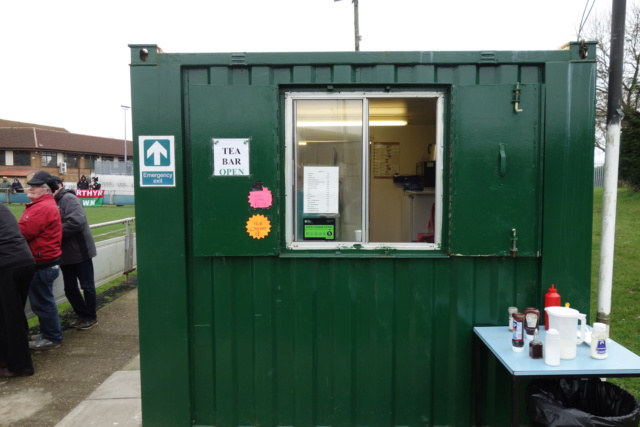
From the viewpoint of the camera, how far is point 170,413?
3582 mm

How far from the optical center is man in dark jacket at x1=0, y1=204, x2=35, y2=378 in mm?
4578

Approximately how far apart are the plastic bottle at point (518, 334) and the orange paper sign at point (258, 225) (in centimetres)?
180

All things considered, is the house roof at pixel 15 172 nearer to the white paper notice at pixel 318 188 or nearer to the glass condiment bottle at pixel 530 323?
the white paper notice at pixel 318 188

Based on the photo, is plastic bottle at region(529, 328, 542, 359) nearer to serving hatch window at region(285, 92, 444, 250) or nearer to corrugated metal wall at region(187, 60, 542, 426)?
corrugated metal wall at region(187, 60, 542, 426)

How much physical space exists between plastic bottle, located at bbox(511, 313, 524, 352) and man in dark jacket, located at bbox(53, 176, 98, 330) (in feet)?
16.5

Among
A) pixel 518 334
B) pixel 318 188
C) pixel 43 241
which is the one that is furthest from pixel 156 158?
pixel 518 334

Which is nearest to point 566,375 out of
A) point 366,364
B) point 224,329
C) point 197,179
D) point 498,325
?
point 498,325

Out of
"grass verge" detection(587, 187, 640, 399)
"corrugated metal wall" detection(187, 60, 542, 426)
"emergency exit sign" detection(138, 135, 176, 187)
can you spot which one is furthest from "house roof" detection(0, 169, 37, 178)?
"corrugated metal wall" detection(187, 60, 542, 426)

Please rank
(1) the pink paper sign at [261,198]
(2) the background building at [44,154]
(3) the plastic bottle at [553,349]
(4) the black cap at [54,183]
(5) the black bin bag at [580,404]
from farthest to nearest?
(2) the background building at [44,154] → (4) the black cap at [54,183] → (1) the pink paper sign at [261,198] → (3) the plastic bottle at [553,349] → (5) the black bin bag at [580,404]

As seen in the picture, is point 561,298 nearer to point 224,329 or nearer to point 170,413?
point 224,329

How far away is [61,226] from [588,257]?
5.37m

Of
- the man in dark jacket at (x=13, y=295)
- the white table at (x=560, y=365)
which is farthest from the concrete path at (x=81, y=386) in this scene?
the white table at (x=560, y=365)

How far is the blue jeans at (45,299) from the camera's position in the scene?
5242 millimetres

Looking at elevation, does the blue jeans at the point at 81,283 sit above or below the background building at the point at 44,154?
below
